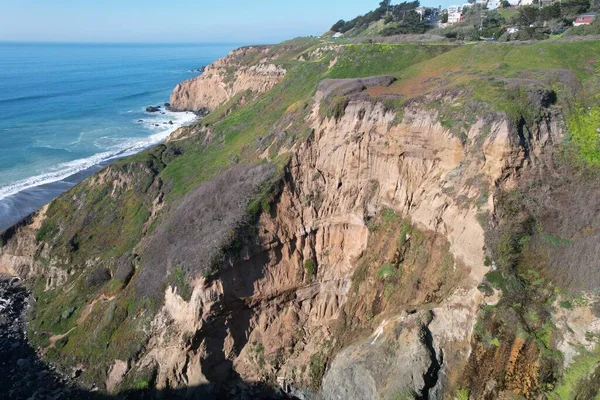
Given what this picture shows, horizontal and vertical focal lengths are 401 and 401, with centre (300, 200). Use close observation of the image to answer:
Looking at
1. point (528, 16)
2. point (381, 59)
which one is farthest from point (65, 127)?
point (528, 16)

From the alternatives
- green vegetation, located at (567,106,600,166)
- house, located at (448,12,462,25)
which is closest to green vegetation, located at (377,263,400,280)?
green vegetation, located at (567,106,600,166)

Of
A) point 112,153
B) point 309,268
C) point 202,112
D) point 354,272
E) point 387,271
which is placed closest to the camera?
point 387,271

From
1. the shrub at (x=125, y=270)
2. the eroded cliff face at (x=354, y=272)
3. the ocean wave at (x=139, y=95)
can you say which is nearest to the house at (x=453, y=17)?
the ocean wave at (x=139, y=95)

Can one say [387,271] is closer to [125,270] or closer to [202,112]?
[125,270]

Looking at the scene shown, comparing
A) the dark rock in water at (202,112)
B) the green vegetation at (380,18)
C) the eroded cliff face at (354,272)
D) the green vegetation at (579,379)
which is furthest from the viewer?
the green vegetation at (380,18)

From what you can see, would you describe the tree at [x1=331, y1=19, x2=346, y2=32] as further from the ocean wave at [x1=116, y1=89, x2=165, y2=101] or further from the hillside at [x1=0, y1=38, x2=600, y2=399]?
the hillside at [x1=0, y1=38, x2=600, y2=399]

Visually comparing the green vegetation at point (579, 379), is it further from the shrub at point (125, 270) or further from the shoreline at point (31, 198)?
the shoreline at point (31, 198)
